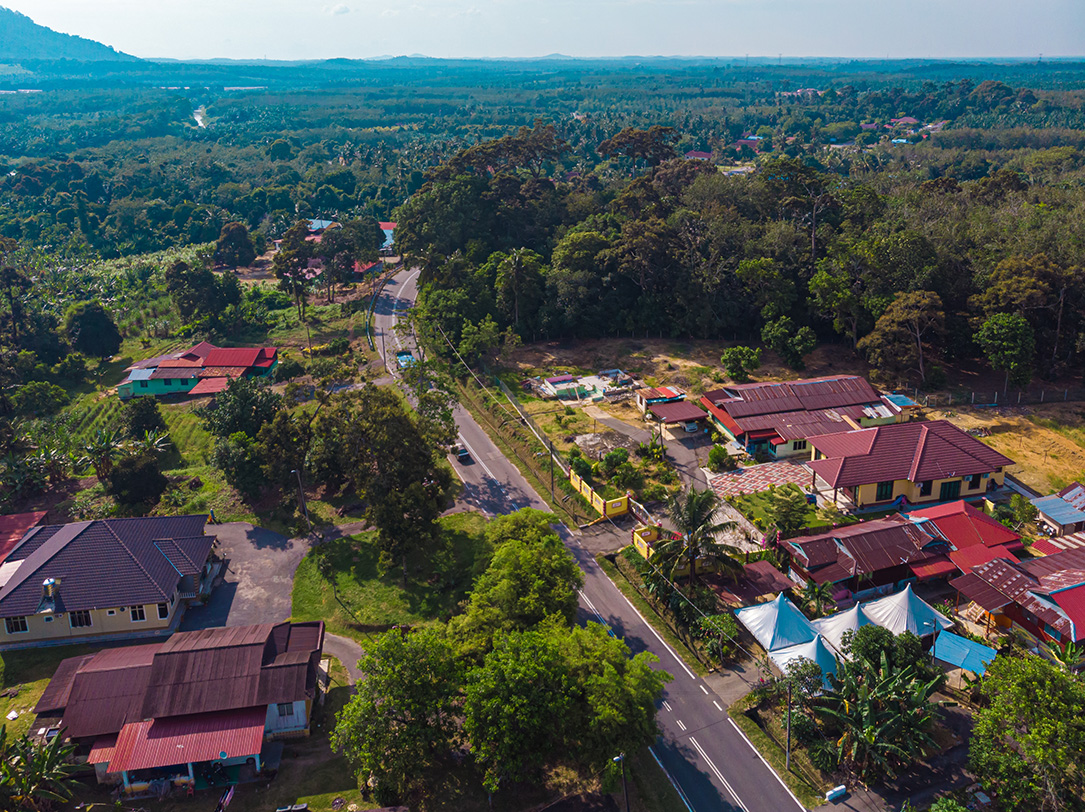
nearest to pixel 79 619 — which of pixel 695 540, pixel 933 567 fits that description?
pixel 695 540

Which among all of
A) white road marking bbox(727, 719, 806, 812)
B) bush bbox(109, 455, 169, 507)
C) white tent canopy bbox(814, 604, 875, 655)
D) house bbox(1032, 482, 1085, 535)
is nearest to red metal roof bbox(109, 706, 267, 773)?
white road marking bbox(727, 719, 806, 812)

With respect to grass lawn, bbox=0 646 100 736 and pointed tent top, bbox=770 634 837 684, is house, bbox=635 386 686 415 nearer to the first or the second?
pointed tent top, bbox=770 634 837 684

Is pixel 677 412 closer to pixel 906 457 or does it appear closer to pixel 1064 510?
pixel 906 457

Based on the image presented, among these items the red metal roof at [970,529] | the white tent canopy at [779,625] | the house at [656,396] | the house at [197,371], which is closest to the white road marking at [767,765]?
the white tent canopy at [779,625]

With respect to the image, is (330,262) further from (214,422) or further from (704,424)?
(704,424)

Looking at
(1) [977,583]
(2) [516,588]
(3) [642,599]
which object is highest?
(2) [516,588]

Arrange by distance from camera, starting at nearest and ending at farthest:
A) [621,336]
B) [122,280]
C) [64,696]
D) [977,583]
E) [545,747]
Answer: [545,747], [64,696], [977,583], [621,336], [122,280]

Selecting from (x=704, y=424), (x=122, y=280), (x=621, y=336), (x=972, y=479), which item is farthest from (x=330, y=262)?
(x=972, y=479)

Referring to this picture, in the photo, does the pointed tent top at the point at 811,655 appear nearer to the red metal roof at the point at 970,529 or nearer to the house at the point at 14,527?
the red metal roof at the point at 970,529
